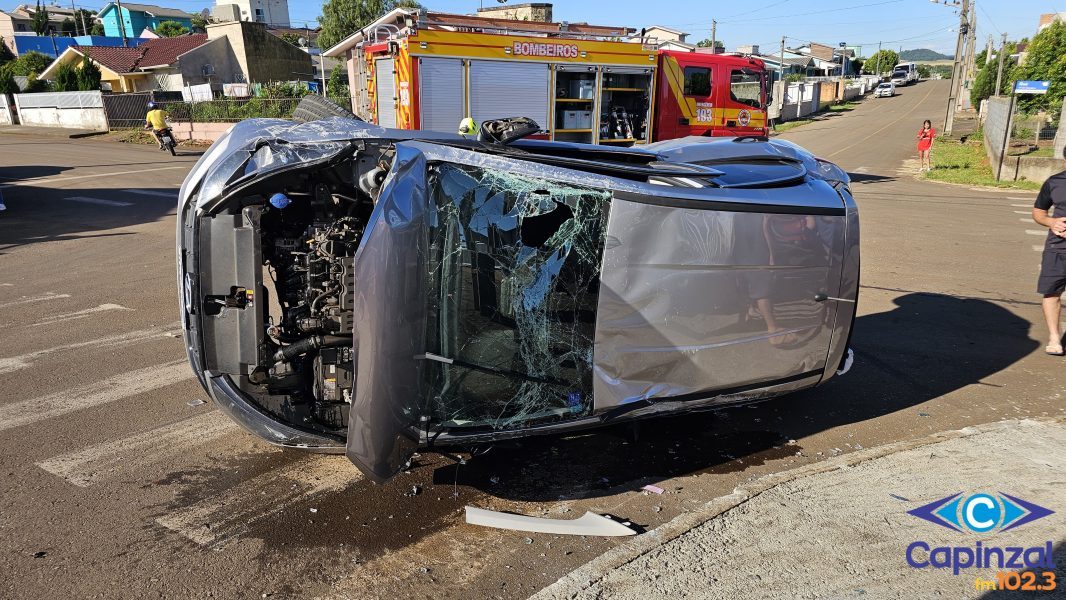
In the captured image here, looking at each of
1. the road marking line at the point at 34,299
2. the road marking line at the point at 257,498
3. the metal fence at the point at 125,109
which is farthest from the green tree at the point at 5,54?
the road marking line at the point at 257,498

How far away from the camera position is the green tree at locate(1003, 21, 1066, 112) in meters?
21.7

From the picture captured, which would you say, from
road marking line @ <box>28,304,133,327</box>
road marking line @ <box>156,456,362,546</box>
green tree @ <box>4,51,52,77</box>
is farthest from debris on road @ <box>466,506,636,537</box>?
green tree @ <box>4,51,52,77</box>

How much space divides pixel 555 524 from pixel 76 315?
229 inches

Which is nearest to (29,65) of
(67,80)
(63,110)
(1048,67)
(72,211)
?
(67,80)

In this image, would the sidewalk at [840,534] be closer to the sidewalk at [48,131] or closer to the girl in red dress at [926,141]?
the girl in red dress at [926,141]

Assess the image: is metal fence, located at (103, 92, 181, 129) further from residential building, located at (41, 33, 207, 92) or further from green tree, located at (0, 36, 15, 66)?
green tree, located at (0, 36, 15, 66)

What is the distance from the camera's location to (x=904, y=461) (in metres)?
4.25

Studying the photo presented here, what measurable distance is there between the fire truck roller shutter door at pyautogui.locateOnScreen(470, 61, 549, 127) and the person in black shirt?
9.05m

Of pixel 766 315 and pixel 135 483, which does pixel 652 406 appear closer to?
pixel 766 315

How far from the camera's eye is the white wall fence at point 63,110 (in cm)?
3128

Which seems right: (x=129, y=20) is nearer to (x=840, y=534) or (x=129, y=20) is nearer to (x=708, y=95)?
(x=708, y=95)

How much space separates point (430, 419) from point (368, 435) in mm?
343

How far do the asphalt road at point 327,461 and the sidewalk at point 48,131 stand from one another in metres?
26.4

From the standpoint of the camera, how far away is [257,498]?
3.82 metres
